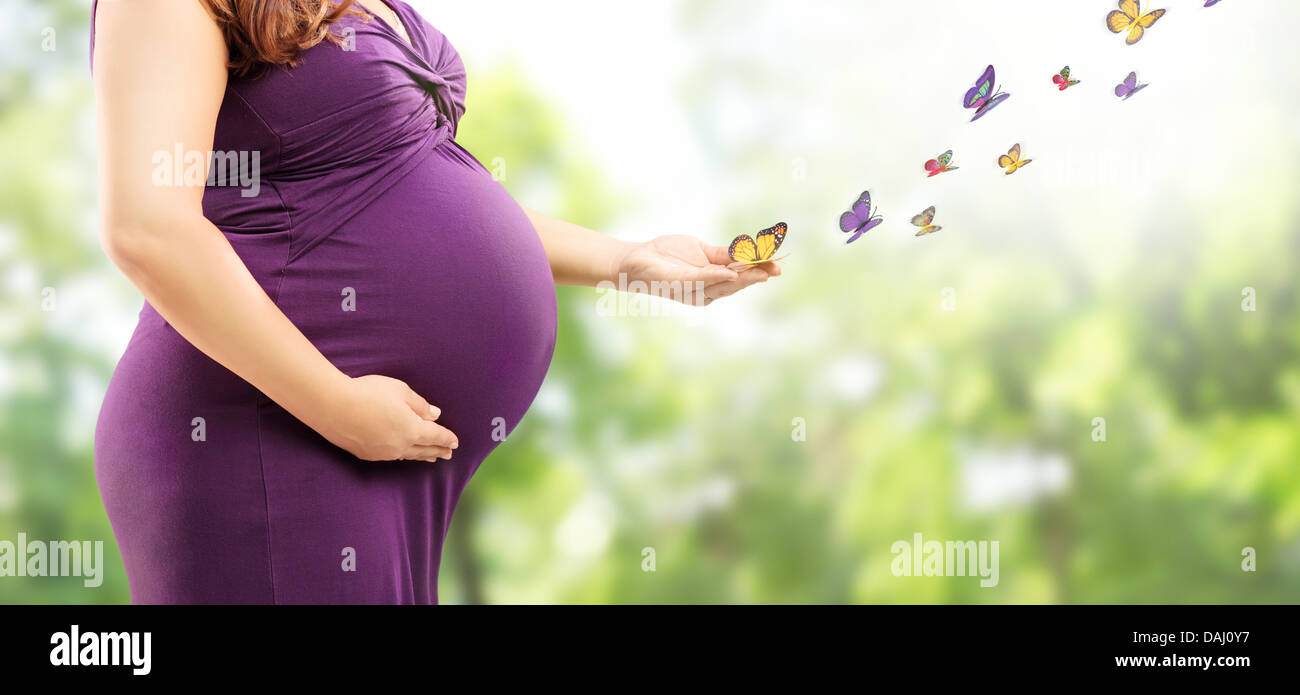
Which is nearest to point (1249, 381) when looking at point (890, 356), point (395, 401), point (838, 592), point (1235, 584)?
point (1235, 584)

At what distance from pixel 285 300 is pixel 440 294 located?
0.35 feet

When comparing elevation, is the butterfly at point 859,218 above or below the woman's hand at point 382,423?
above

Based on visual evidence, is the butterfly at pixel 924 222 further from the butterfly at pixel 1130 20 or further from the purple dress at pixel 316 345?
the purple dress at pixel 316 345

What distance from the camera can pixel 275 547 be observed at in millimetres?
667

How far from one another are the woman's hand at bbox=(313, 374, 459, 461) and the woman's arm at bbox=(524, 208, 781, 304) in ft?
0.90

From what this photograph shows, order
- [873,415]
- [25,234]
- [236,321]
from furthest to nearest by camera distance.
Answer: [873,415]
[25,234]
[236,321]

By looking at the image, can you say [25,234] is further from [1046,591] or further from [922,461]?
[1046,591]

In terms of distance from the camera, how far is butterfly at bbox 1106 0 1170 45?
899 millimetres

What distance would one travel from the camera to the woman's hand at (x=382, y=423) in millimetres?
654

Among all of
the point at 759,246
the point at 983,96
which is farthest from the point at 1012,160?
the point at 759,246

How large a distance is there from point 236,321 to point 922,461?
3.11 m

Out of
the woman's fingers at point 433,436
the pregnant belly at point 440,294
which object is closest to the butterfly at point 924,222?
the pregnant belly at point 440,294

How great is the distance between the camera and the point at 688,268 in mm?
926

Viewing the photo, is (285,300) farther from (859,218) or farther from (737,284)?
(859,218)
